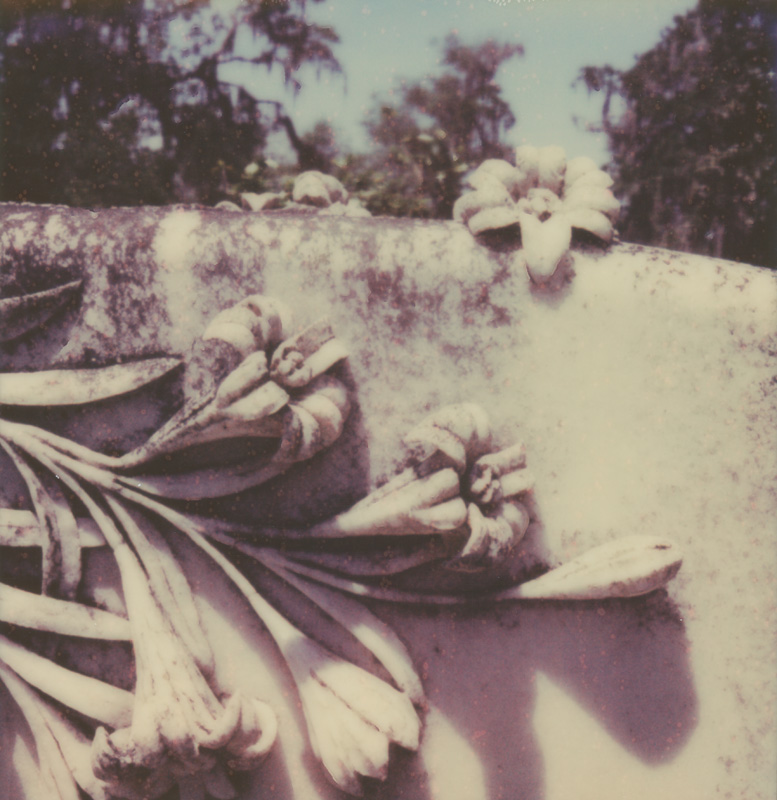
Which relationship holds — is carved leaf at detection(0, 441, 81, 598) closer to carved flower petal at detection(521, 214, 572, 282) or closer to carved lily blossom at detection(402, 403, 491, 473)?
carved lily blossom at detection(402, 403, 491, 473)

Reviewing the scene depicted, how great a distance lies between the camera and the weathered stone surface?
1741 mm

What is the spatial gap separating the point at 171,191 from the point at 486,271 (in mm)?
2575

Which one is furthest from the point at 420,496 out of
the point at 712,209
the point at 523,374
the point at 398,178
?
the point at 712,209

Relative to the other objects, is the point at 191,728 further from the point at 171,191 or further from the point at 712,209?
the point at 712,209

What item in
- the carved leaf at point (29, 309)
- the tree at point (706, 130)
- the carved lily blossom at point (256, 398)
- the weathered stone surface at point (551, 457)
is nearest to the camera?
the carved lily blossom at point (256, 398)

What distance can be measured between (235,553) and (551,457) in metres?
0.84

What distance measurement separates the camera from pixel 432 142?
12.1ft

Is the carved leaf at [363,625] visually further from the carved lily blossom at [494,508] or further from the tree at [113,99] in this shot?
the tree at [113,99]

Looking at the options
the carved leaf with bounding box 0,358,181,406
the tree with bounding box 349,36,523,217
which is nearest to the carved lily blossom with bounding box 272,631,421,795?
the carved leaf with bounding box 0,358,181,406

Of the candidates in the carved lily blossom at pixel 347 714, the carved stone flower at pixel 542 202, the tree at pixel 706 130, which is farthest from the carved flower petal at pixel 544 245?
the tree at pixel 706 130

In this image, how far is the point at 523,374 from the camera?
1789 millimetres

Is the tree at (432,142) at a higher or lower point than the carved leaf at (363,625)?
higher

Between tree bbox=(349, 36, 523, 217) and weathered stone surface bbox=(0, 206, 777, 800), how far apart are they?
6.42 ft

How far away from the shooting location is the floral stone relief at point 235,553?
1.63m
